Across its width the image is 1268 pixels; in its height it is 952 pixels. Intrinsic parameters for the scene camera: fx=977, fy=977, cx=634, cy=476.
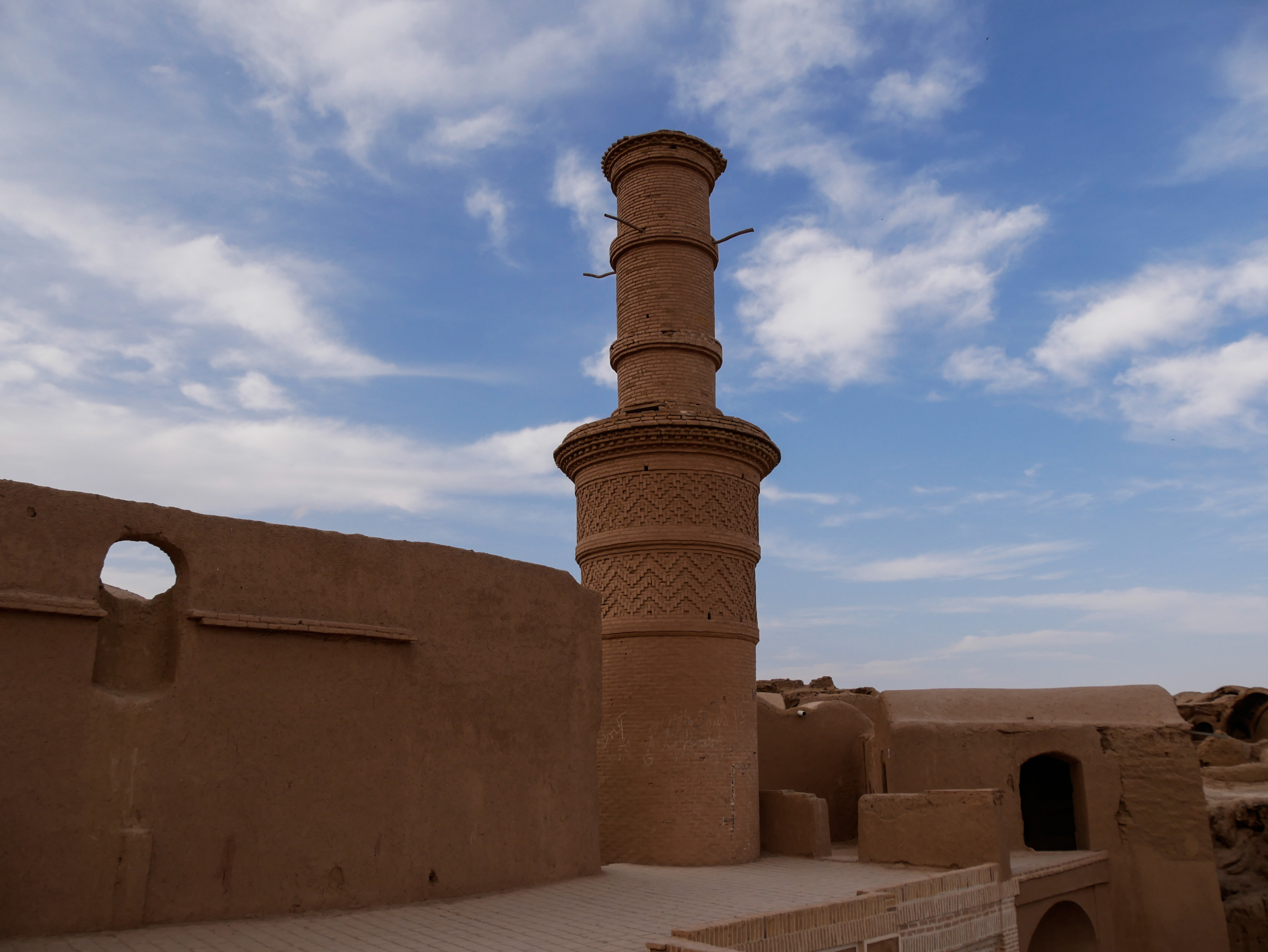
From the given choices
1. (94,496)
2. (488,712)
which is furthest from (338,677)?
(94,496)

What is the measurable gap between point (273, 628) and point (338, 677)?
64cm

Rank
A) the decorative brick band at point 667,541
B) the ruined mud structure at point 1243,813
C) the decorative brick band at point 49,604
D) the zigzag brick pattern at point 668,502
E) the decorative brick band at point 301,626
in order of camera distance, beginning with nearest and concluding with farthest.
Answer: the decorative brick band at point 49,604, the decorative brick band at point 301,626, the decorative brick band at point 667,541, the zigzag brick pattern at point 668,502, the ruined mud structure at point 1243,813

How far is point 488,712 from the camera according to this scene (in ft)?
26.8

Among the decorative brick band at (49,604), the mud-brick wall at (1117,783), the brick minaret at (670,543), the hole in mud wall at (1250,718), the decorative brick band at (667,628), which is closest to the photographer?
the decorative brick band at (49,604)

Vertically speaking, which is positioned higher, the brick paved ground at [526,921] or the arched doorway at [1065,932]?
the brick paved ground at [526,921]

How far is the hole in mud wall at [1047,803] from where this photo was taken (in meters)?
14.8

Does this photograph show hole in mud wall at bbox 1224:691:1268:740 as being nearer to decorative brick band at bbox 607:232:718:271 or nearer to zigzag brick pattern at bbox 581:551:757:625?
zigzag brick pattern at bbox 581:551:757:625

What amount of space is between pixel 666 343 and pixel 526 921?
24.1ft

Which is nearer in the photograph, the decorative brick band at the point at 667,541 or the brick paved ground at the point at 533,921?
the brick paved ground at the point at 533,921

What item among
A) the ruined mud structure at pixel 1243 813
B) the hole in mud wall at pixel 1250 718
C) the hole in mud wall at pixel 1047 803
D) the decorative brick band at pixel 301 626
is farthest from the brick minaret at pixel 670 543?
the hole in mud wall at pixel 1250 718

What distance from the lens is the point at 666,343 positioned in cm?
1223

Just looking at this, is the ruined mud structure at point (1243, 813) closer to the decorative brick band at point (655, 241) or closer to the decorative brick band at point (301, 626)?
the decorative brick band at point (655, 241)

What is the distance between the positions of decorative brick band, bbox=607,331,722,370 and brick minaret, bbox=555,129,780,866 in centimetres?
2

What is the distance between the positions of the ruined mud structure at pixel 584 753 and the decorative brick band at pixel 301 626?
0.03 metres
